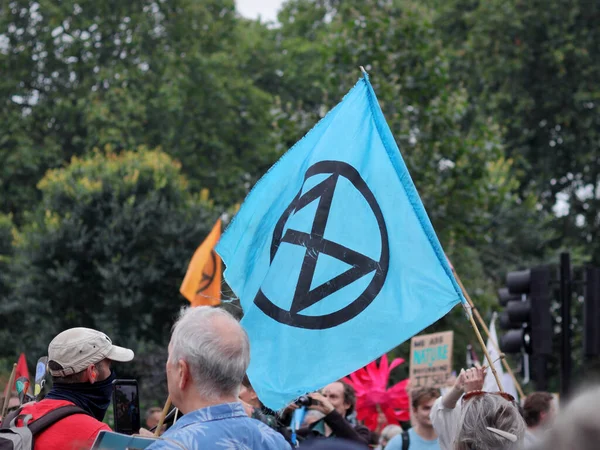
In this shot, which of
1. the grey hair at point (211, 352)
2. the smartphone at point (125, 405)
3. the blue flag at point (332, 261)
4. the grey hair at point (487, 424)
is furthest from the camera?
the blue flag at point (332, 261)

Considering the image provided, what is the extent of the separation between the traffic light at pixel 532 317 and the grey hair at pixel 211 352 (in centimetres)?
728

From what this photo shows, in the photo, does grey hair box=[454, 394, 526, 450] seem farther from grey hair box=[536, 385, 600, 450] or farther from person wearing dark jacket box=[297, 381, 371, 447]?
person wearing dark jacket box=[297, 381, 371, 447]

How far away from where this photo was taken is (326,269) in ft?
14.7

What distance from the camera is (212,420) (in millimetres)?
2984

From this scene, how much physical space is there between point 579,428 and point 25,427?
258 cm

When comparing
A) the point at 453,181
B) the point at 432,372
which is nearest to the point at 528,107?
the point at 453,181

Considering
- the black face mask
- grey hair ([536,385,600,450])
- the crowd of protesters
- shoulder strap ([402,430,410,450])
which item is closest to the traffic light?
shoulder strap ([402,430,410,450])

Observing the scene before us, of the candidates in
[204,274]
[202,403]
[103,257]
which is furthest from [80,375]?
[103,257]

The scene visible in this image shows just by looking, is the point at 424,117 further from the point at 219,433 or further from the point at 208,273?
the point at 219,433

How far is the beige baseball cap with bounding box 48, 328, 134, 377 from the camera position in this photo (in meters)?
3.96

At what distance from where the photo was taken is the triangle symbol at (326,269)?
446 cm

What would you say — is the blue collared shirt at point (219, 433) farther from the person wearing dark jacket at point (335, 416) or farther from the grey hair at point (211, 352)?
the person wearing dark jacket at point (335, 416)

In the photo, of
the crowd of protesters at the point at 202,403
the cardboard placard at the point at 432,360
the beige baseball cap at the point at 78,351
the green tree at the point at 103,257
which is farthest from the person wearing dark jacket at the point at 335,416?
the green tree at the point at 103,257

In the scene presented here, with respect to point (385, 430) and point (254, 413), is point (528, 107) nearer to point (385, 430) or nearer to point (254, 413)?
point (385, 430)
